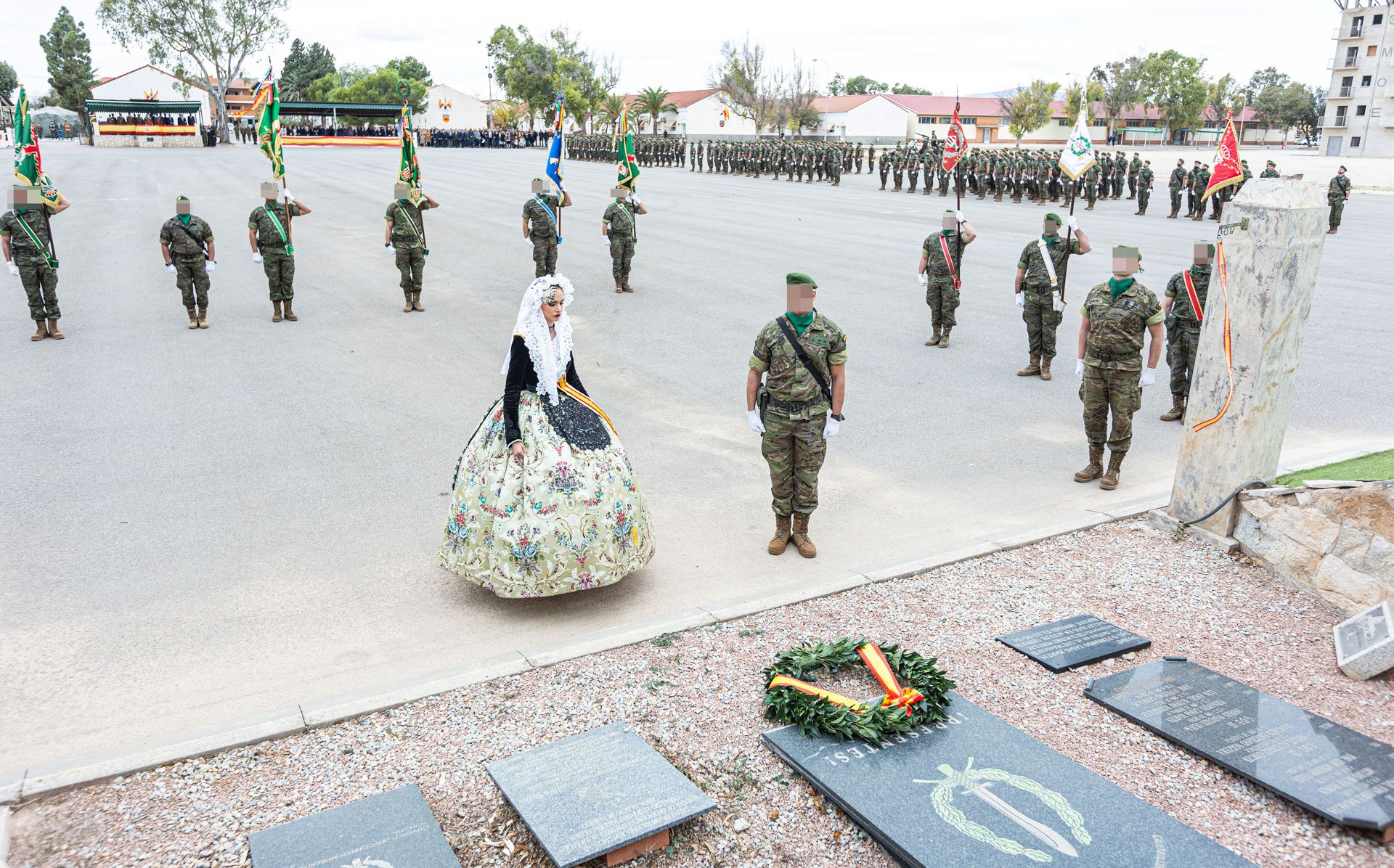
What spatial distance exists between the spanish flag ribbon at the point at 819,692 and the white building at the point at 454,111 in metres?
102

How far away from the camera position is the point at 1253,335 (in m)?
6.77

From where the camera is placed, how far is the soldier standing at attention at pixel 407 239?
14.9 meters

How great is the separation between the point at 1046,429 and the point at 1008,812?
20.9 ft

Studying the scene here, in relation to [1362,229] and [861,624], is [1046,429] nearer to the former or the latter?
[861,624]

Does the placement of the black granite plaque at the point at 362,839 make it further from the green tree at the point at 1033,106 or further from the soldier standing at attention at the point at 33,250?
the green tree at the point at 1033,106

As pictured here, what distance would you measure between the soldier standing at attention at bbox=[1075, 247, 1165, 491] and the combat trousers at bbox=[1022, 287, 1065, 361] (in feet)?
10.2

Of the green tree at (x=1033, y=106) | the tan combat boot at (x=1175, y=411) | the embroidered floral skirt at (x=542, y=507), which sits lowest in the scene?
the tan combat boot at (x=1175, y=411)

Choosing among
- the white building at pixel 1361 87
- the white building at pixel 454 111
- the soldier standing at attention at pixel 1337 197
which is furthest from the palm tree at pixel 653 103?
the soldier standing at attention at pixel 1337 197

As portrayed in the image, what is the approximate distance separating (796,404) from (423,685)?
292 centimetres

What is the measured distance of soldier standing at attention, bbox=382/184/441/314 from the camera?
14.9m

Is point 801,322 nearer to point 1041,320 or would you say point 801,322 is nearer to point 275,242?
point 1041,320

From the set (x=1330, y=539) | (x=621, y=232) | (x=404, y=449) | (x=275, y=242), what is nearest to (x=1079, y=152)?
(x=1330, y=539)

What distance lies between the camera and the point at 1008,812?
3906 mm

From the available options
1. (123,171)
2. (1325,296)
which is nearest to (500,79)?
(123,171)
